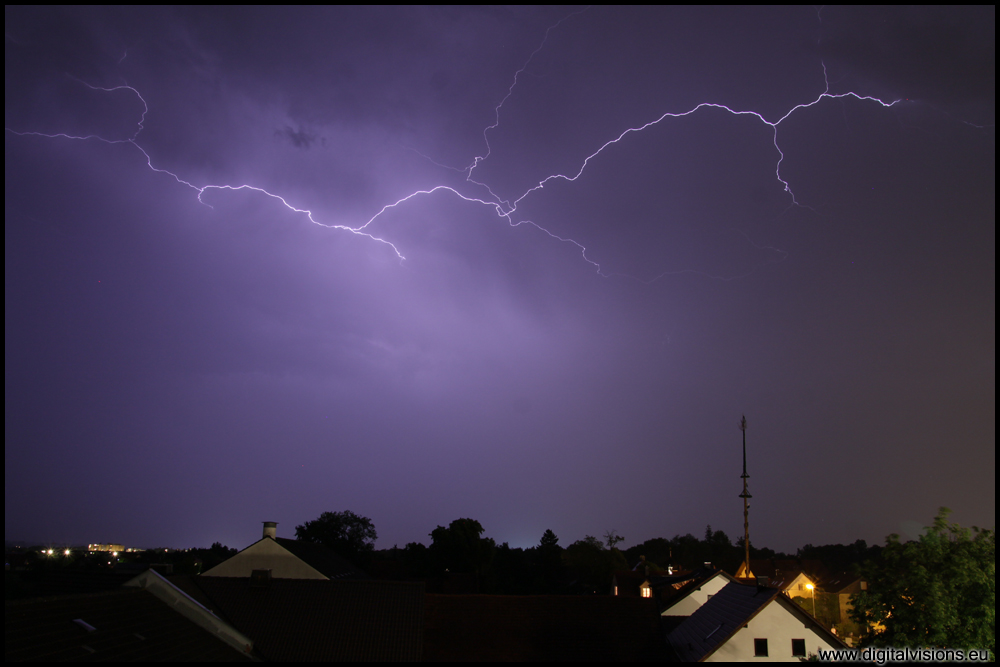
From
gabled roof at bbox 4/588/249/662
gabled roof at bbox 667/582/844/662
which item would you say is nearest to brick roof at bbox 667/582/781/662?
gabled roof at bbox 667/582/844/662

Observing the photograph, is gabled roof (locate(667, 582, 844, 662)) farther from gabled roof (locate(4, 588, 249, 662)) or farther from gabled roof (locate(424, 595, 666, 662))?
gabled roof (locate(4, 588, 249, 662))

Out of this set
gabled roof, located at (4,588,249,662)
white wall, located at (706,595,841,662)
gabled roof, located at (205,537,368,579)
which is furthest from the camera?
gabled roof, located at (205,537,368,579)

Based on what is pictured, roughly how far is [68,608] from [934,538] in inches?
580

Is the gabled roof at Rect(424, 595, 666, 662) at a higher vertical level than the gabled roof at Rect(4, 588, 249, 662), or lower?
lower

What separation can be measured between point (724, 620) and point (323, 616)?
1188 cm

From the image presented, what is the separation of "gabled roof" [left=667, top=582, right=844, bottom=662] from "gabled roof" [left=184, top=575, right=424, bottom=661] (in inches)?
311

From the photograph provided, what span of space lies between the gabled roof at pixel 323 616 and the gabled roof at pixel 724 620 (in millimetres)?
7903

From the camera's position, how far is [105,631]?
10.4 metres

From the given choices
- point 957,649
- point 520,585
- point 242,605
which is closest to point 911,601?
point 957,649

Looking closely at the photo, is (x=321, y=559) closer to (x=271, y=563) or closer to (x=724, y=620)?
(x=271, y=563)

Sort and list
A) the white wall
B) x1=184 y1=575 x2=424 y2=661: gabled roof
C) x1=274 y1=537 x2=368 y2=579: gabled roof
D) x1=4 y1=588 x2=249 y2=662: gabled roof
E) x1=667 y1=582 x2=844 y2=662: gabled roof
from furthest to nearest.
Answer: x1=274 y1=537 x2=368 y2=579: gabled roof → x1=184 y1=575 x2=424 y2=661: gabled roof → x1=667 y1=582 x2=844 y2=662: gabled roof → the white wall → x1=4 y1=588 x2=249 y2=662: gabled roof

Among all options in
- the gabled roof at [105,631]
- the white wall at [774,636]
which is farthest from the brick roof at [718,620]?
the gabled roof at [105,631]

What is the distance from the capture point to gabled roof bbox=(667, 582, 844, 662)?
15.3 meters

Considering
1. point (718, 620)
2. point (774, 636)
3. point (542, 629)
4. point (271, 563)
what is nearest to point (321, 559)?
point (271, 563)
